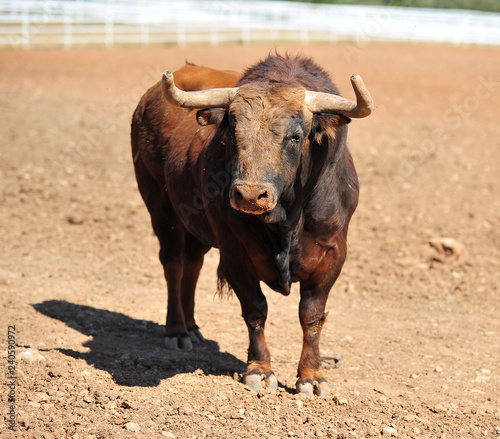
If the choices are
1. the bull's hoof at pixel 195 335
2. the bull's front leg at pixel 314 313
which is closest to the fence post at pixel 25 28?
the bull's hoof at pixel 195 335

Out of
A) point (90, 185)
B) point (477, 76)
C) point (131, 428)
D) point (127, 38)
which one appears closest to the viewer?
point (131, 428)

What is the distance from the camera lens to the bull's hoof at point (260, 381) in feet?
15.9

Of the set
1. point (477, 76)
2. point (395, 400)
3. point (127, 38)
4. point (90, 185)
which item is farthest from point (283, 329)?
point (127, 38)

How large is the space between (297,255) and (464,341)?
2251 millimetres

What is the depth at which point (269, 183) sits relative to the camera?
4.07m

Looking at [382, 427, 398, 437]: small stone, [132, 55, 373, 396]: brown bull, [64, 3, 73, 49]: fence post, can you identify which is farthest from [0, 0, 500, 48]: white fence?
[382, 427, 398, 437]: small stone

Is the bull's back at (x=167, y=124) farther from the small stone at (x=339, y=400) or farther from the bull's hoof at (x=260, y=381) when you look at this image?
the small stone at (x=339, y=400)

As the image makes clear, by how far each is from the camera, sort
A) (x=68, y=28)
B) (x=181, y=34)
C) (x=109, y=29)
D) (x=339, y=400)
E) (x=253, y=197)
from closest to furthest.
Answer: (x=253, y=197) → (x=339, y=400) → (x=68, y=28) → (x=109, y=29) → (x=181, y=34)

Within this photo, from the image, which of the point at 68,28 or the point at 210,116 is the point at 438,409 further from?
the point at 68,28

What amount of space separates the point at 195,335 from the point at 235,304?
111cm

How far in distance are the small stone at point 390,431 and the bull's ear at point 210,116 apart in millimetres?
2220

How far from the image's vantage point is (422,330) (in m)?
6.49

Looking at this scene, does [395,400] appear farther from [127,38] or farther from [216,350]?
[127,38]

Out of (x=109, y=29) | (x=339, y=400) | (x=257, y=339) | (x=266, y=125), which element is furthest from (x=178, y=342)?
(x=109, y=29)
